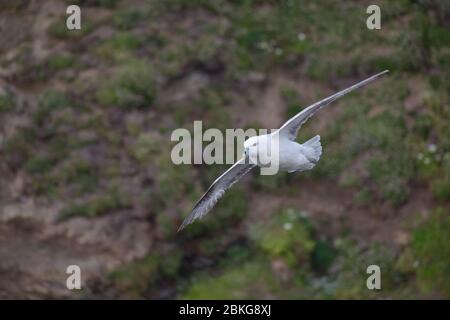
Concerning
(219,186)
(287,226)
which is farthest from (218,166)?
(219,186)

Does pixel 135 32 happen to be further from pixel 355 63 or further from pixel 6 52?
pixel 355 63

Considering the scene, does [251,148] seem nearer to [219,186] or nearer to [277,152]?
[277,152]

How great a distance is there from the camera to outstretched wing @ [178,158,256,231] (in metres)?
9.37

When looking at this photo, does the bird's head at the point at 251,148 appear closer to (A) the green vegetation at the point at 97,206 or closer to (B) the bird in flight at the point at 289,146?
(B) the bird in flight at the point at 289,146

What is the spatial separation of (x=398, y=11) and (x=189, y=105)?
301 cm

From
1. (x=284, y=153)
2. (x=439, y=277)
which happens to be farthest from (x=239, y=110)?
(x=284, y=153)

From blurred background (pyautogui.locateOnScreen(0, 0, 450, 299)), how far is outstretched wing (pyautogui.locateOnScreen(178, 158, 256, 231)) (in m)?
2.16

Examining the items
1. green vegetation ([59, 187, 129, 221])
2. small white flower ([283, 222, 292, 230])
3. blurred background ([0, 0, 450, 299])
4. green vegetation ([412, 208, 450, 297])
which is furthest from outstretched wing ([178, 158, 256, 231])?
green vegetation ([412, 208, 450, 297])

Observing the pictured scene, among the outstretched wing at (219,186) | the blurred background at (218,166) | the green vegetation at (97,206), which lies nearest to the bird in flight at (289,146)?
the outstretched wing at (219,186)

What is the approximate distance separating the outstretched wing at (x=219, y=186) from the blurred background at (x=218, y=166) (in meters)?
2.16

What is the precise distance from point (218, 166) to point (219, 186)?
124 inches

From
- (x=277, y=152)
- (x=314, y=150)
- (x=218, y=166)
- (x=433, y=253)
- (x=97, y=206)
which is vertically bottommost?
(x=433, y=253)

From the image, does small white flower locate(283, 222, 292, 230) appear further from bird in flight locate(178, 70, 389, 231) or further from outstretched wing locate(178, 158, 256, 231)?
bird in flight locate(178, 70, 389, 231)

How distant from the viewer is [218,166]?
12.6m
